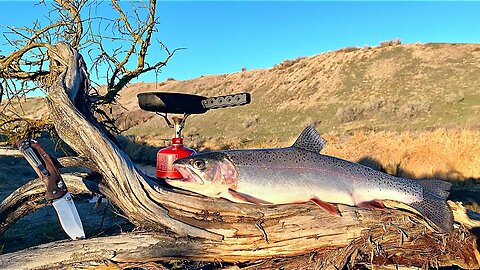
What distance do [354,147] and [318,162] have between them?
1575cm

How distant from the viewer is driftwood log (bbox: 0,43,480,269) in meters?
3.63

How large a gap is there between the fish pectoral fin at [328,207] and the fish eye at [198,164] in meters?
0.89

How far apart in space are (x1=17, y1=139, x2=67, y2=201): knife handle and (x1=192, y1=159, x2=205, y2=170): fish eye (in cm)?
108

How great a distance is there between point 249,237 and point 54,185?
1.59 metres

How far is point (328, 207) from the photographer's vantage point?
11.8ft

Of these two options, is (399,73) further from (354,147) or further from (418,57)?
(354,147)

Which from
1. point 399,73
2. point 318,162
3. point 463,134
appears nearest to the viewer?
point 318,162

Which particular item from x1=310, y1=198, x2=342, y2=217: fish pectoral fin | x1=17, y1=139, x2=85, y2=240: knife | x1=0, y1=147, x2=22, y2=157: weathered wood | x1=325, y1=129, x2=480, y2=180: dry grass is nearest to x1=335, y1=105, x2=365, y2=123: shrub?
x1=325, y1=129, x2=480, y2=180: dry grass

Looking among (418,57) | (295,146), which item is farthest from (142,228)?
(418,57)

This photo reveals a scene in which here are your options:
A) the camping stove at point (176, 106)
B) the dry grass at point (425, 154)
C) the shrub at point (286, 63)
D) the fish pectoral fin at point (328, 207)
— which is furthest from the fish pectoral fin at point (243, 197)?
the shrub at point (286, 63)

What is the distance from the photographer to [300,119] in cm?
3825

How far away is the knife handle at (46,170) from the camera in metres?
3.73

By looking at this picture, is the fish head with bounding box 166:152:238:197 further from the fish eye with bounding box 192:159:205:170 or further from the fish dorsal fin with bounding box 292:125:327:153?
the fish dorsal fin with bounding box 292:125:327:153

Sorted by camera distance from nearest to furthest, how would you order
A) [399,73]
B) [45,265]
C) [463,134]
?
1. [45,265]
2. [463,134]
3. [399,73]
